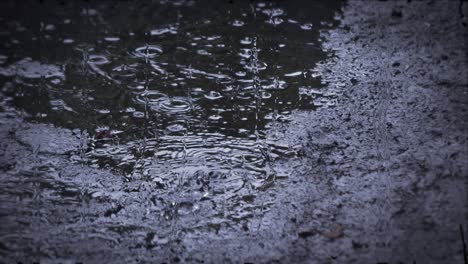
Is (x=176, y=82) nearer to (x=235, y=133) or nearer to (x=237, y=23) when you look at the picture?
(x=235, y=133)

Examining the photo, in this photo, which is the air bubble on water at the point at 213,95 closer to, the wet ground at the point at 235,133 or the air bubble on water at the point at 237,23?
the wet ground at the point at 235,133

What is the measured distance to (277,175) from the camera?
246cm

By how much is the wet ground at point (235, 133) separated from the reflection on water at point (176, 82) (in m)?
0.01

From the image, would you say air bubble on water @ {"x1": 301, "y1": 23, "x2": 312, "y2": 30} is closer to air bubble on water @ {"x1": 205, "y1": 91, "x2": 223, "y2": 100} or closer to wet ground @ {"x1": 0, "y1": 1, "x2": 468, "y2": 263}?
wet ground @ {"x1": 0, "y1": 1, "x2": 468, "y2": 263}

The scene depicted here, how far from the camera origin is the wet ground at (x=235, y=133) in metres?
2.13

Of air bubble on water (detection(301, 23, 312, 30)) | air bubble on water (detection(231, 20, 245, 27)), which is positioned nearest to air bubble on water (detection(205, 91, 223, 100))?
air bubble on water (detection(231, 20, 245, 27))

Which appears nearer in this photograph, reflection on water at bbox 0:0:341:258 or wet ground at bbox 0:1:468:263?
wet ground at bbox 0:1:468:263

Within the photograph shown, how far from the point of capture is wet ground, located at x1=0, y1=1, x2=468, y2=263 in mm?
2127

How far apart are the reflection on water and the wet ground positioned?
1 cm

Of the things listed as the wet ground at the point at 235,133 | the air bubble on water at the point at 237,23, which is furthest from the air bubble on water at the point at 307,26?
the air bubble on water at the point at 237,23

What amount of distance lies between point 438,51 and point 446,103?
683 mm

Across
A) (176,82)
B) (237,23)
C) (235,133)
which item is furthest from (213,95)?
(237,23)

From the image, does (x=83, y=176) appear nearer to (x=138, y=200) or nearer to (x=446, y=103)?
(x=138, y=200)

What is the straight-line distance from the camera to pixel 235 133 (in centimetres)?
278
